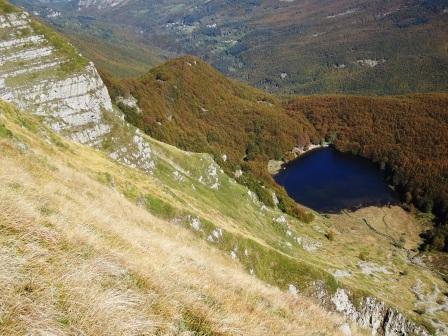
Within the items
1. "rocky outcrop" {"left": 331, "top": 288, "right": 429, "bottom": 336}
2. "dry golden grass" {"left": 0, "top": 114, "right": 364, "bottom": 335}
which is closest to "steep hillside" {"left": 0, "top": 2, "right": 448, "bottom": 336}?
"dry golden grass" {"left": 0, "top": 114, "right": 364, "bottom": 335}

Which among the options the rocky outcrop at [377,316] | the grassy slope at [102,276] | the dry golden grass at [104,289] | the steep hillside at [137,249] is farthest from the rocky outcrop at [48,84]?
the dry golden grass at [104,289]

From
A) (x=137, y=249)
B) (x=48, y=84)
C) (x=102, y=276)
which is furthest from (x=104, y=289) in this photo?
(x=48, y=84)

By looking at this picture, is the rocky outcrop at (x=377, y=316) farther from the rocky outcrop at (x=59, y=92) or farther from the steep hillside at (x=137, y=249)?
the rocky outcrop at (x=59, y=92)

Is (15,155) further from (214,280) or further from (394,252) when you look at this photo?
(394,252)

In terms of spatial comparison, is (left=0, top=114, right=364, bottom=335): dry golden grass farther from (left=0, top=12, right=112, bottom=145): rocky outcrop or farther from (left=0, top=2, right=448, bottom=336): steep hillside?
(left=0, top=12, right=112, bottom=145): rocky outcrop

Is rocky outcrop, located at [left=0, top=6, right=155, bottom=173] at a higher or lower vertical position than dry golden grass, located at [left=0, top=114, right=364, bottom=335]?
lower

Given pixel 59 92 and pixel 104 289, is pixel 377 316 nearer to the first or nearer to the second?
pixel 59 92
